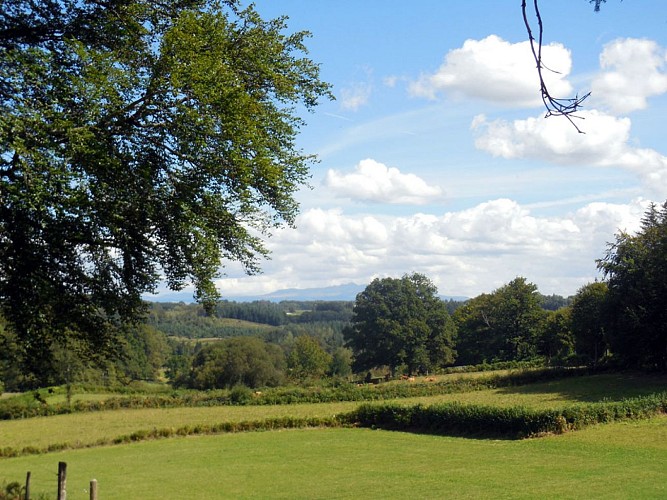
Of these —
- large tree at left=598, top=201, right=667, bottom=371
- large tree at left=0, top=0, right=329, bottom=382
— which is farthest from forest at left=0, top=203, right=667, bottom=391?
large tree at left=0, top=0, right=329, bottom=382

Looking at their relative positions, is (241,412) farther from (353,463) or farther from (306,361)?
(306,361)

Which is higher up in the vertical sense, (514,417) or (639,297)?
(639,297)

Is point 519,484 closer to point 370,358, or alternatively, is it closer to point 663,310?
point 663,310

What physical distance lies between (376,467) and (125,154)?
1811 centimetres

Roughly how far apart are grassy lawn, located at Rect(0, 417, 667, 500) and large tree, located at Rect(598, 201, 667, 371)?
18049 mm

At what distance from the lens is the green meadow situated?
1858 cm

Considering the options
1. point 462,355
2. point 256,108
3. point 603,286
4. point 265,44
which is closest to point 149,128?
point 256,108

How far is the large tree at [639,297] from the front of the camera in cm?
4491

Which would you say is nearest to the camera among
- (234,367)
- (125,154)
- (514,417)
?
(125,154)

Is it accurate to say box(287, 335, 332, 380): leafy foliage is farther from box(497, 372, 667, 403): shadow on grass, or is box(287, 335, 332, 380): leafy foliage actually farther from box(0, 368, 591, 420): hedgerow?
box(497, 372, 667, 403): shadow on grass

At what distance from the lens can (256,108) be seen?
10461 millimetres

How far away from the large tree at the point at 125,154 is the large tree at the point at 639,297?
41443 mm

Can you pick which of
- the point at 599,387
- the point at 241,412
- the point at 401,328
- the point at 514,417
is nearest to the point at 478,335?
the point at 401,328

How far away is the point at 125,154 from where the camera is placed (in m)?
9.69
